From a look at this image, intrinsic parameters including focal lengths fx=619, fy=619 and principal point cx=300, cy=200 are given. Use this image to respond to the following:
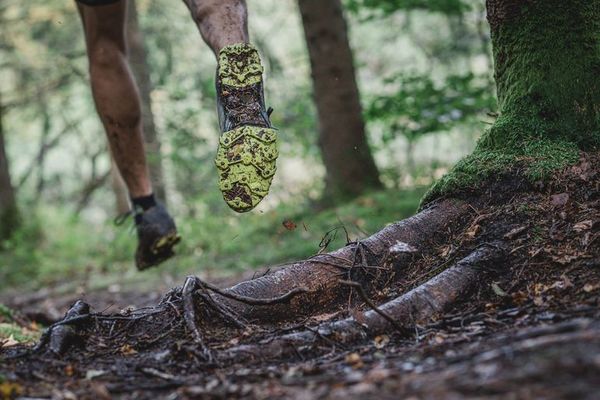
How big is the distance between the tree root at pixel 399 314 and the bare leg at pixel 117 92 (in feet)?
8.07

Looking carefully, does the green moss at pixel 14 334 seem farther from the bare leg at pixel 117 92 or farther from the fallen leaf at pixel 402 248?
the fallen leaf at pixel 402 248

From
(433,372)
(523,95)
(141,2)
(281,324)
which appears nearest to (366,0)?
(523,95)

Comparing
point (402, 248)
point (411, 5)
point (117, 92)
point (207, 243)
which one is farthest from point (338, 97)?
point (402, 248)

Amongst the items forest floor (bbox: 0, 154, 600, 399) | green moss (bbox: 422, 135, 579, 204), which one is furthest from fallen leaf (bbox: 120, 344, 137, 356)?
green moss (bbox: 422, 135, 579, 204)

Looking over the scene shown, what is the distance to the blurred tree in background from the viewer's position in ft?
22.0

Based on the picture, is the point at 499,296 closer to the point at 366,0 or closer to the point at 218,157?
the point at 218,157

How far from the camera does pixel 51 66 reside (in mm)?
14148

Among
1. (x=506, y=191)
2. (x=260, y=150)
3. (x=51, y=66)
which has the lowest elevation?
(x=506, y=191)

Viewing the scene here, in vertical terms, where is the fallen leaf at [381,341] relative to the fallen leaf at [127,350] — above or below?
below

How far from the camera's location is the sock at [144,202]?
13.9 ft

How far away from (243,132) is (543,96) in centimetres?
142

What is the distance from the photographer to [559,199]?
258cm

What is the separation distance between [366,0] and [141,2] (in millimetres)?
8214

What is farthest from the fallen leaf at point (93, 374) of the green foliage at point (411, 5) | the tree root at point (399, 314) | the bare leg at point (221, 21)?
the green foliage at point (411, 5)
